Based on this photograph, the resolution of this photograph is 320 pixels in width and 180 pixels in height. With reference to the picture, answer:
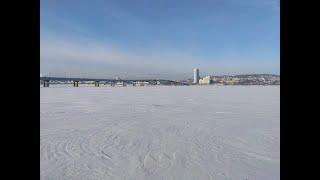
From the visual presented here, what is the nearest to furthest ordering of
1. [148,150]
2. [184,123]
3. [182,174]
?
[182,174]
[148,150]
[184,123]

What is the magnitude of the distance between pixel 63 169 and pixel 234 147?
317cm

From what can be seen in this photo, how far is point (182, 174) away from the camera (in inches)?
152

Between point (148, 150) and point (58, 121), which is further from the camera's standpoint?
point (58, 121)
